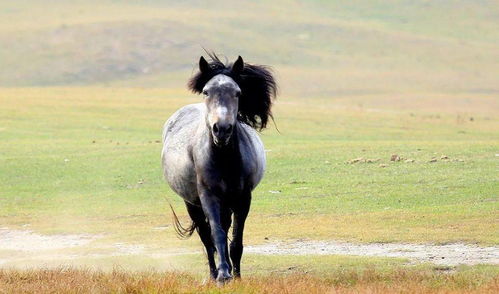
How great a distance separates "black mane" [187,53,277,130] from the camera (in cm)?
1171

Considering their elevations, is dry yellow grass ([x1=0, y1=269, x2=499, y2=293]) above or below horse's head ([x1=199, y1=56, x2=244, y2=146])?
below

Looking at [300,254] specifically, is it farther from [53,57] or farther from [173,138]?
[53,57]

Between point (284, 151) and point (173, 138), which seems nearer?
point (173, 138)

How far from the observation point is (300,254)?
49.4ft

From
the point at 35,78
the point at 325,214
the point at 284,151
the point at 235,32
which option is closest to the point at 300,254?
the point at 325,214

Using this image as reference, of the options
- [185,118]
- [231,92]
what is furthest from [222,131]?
[185,118]

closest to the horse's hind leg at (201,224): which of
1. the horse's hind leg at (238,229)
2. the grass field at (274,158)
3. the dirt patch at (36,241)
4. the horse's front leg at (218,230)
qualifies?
the grass field at (274,158)

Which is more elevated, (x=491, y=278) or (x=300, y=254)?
(x=491, y=278)

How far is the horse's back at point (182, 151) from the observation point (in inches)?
474

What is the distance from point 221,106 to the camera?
1069cm

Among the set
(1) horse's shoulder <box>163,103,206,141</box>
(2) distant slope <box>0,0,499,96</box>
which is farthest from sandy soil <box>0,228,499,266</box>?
(2) distant slope <box>0,0,499,96</box>

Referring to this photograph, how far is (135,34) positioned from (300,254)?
90071 millimetres

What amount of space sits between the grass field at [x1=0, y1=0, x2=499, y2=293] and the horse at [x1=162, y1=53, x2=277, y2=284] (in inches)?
27.4

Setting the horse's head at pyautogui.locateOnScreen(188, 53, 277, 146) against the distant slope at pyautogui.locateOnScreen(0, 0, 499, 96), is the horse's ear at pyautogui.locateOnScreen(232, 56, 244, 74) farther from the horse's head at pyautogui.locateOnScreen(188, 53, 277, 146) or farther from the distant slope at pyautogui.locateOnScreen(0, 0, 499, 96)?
the distant slope at pyautogui.locateOnScreen(0, 0, 499, 96)
